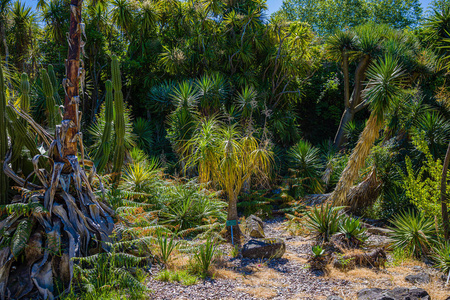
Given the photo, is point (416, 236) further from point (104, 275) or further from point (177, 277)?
point (104, 275)

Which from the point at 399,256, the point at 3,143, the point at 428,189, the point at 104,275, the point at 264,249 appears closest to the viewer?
the point at 104,275

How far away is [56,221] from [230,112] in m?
6.75

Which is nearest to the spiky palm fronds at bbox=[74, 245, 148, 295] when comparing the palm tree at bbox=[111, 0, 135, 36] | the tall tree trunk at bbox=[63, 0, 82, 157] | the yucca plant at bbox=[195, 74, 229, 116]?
the tall tree trunk at bbox=[63, 0, 82, 157]

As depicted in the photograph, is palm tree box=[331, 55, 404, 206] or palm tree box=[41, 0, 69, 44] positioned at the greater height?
palm tree box=[41, 0, 69, 44]

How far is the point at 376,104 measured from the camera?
7.85m

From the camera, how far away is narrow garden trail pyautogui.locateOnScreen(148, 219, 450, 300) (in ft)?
15.1

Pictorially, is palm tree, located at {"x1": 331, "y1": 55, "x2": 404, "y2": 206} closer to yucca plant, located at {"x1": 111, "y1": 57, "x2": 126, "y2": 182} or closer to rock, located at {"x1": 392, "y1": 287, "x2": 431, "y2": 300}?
rock, located at {"x1": 392, "y1": 287, "x2": 431, "y2": 300}

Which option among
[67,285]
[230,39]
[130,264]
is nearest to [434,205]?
[130,264]

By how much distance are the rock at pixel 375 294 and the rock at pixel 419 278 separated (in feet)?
3.24

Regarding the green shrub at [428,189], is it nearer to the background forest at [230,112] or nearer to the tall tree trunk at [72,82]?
the background forest at [230,112]

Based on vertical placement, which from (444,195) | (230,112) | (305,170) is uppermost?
(230,112)

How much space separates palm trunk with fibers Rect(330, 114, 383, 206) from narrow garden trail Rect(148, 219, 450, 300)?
2914 mm

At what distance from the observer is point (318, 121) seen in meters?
16.2

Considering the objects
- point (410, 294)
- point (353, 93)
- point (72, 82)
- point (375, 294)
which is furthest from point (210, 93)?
point (410, 294)
